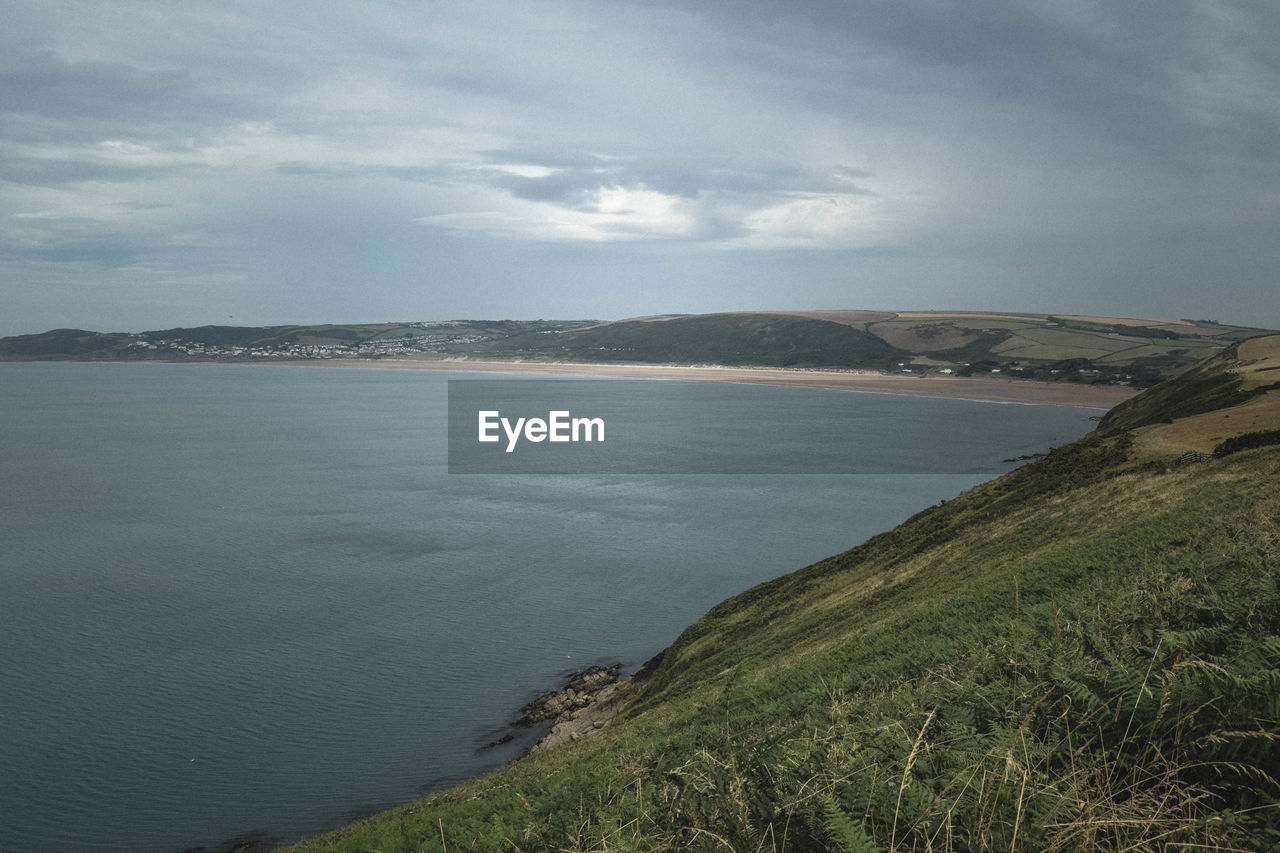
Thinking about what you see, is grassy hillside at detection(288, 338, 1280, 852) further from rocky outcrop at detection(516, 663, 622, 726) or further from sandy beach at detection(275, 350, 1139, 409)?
sandy beach at detection(275, 350, 1139, 409)

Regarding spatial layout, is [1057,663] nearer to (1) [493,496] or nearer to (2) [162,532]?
(2) [162,532]

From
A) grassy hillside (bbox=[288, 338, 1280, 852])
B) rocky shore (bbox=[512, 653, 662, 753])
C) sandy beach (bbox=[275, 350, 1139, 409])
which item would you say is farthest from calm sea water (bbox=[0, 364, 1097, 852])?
sandy beach (bbox=[275, 350, 1139, 409])

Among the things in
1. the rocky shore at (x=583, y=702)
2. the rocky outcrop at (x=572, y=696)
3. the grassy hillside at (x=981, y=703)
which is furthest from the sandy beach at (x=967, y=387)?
the rocky shore at (x=583, y=702)

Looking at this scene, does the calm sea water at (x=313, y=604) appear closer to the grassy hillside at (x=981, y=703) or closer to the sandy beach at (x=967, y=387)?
the grassy hillside at (x=981, y=703)

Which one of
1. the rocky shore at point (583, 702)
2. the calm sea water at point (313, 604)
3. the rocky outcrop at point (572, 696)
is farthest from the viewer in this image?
the rocky outcrop at point (572, 696)

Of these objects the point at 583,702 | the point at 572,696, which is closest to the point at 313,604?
the point at 572,696
